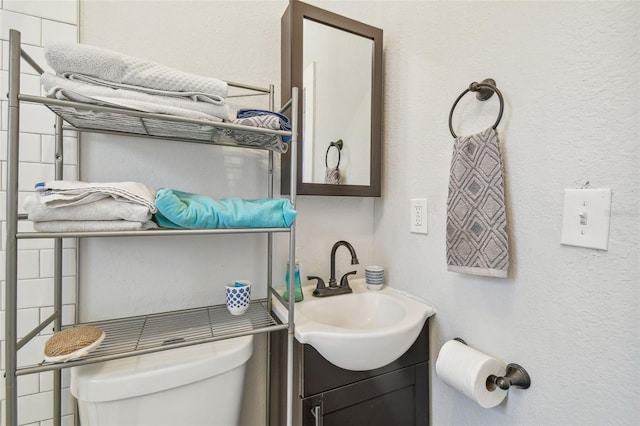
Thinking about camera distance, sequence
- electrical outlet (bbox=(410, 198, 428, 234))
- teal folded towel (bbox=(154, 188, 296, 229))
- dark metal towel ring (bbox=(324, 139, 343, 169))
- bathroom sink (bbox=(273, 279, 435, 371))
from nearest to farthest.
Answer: teal folded towel (bbox=(154, 188, 296, 229)), bathroom sink (bbox=(273, 279, 435, 371)), electrical outlet (bbox=(410, 198, 428, 234)), dark metal towel ring (bbox=(324, 139, 343, 169))

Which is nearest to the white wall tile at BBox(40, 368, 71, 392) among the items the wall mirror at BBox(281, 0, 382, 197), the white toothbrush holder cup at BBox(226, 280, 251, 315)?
the white toothbrush holder cup at BBox(226, 280, 251, 315)

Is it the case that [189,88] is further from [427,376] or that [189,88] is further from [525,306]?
[427,376]

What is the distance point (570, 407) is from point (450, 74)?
3.13 feet

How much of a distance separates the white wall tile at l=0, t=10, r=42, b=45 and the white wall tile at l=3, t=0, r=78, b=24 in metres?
0.02

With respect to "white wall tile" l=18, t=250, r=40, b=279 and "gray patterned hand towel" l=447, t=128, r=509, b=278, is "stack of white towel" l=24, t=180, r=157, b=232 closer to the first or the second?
"white wall tile" l=18, t=250, r=40, b=279

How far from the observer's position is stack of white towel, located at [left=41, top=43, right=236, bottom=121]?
2.02ft

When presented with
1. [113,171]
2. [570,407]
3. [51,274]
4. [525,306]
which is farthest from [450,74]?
[51,274]

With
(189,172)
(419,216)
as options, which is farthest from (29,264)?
→ (419,216)

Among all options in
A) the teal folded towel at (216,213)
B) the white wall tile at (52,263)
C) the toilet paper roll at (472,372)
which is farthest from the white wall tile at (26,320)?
the toilet paper roll at (472,372)

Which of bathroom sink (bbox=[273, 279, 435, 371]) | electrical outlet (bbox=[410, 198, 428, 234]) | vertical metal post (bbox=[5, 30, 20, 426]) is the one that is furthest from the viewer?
electrical outlet (bbox=[410, 198, 428, 234])

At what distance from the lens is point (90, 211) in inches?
24.8

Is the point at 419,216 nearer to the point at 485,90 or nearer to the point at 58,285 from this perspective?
the point at 485,90

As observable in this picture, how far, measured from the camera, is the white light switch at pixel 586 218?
23.2 inches

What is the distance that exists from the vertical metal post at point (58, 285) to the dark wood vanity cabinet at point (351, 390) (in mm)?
621
